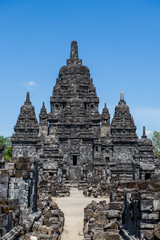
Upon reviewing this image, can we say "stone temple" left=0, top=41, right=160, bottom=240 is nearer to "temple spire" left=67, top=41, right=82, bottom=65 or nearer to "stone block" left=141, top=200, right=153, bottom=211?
"temple spire" left=67, top=41, right=82, bottom=65

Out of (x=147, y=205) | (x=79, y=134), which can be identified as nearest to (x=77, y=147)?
(x=79, y=134)

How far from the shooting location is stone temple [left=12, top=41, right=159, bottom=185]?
3809 cm

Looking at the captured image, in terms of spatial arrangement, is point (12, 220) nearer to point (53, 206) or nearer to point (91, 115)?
point (53, 206)

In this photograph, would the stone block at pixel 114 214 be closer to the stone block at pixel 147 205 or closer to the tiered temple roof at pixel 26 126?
the stone block at pixel 147 205

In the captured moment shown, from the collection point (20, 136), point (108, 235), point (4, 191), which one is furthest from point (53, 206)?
point (20, 136)

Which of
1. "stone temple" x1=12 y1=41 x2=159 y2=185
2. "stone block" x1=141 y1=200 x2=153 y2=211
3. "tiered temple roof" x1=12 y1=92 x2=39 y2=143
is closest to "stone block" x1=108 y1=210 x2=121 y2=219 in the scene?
"stone block" x1=141 y1=200 x2=153 y2=211

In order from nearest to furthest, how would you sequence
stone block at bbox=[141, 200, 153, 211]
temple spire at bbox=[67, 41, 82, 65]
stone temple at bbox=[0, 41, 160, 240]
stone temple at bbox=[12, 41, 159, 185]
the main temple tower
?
stone block at bbox=[141, 200, 153, 211] → stone temple at bbox=[0, 41, 160, 240] → stone temple at bbox=[12, 41, 159, 185] → the main temple tower → temple spire at bbox=[67, 41, 82, 65]

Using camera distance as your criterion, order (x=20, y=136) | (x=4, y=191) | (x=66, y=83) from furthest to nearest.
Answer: (x=66, y=83) → (x=20, y=136) → (x=4, y=191)

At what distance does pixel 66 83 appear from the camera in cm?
4656

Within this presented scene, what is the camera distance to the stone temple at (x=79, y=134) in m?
38.1

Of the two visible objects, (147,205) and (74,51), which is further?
(74,51)

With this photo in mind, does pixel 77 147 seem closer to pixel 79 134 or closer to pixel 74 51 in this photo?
pixel 79 134

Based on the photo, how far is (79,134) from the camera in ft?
133

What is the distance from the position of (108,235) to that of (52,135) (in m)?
30.1
